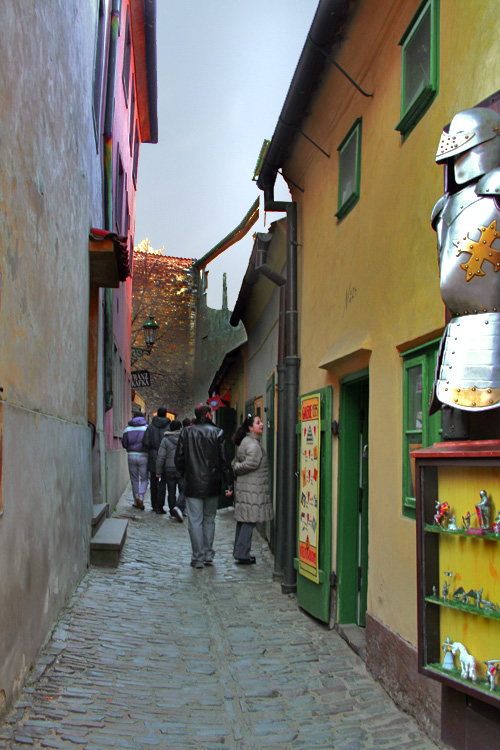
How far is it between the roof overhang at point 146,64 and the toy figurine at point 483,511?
1619 centimetres

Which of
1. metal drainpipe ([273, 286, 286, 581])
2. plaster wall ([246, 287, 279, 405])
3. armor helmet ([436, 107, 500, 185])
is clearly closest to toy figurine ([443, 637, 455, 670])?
armor helmet ([436, 107, 500, 185])

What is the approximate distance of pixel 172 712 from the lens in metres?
3.88

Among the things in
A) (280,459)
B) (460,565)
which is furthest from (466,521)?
(280,459)

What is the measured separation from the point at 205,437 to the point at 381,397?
380 centimetres

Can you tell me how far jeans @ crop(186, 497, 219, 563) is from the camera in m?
7.86

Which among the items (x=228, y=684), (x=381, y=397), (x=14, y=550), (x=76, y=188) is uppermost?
(x=76, y=188)

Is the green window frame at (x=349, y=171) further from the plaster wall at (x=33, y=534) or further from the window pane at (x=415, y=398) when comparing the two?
the plaster wall at (x=33, y=534)

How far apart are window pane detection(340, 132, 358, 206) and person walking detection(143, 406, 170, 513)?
6771mm

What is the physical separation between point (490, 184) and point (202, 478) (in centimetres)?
559

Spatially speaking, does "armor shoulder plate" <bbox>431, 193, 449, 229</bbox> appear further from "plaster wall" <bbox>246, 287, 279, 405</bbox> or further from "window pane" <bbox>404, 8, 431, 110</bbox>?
"plaster wall" <bbox>246, 287, 279, 405</bbox>

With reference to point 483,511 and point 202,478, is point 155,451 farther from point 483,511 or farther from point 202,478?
point 483,511

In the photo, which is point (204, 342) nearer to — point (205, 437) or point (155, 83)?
point (155, 83)

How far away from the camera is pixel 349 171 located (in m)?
5.68

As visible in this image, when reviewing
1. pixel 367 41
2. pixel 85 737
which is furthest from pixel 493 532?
pixel 367 41
